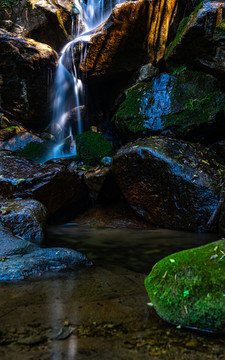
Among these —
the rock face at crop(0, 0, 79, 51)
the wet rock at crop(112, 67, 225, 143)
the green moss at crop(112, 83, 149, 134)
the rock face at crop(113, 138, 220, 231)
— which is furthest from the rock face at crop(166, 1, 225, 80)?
the rock face at crop(0, 0, 79, 51)

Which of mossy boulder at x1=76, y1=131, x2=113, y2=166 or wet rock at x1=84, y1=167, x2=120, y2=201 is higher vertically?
mossy boulder at x1=76, y1=131, x2=113, y2=166

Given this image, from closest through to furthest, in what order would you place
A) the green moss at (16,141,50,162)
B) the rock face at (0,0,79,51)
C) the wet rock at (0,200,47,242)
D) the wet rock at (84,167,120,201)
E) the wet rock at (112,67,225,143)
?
the wet rock at (0,200,47,242), the wet rock at (112,67,225,143), the wet rock at (84,167,120,201), the green moss at (16,141,50,162), the rock face at (0,0,79,51)

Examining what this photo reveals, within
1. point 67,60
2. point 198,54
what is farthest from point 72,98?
point 198,54

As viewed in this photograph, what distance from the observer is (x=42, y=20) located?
40.4 ft

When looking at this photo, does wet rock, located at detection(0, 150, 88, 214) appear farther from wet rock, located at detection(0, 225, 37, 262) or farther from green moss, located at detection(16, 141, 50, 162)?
wet rock, located at detection(0, 225, 37, 262)

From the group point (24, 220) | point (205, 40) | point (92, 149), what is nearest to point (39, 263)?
point (24, 220)

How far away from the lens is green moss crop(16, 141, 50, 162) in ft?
32.1

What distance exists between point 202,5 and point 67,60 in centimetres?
606

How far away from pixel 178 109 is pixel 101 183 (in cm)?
314

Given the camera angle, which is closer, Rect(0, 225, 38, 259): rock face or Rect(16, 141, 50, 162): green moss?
Rect(0, 225, 38, 259): rock face

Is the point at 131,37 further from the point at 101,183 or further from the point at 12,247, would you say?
the point at 12,247

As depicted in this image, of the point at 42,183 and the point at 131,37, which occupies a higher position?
the point at 131,37

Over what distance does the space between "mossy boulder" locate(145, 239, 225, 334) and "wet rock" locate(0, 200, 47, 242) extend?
3146 millimetres

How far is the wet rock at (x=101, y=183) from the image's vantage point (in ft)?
23.3
